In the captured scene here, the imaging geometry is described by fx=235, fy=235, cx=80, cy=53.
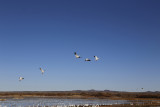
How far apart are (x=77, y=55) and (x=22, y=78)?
7.90m

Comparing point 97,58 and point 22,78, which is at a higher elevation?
point 97,58

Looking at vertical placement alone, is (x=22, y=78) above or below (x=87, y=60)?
below

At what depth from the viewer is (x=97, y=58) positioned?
28781mm

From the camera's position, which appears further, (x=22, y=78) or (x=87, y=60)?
(x=22, y=78)

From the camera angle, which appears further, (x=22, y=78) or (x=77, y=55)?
(x=22, y=78)

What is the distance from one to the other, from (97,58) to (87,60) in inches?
66.3

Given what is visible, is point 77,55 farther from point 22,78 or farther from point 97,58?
point 22,78

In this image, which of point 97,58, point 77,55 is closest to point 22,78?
point 77,55

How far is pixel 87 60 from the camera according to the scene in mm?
27688

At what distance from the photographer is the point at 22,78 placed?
98.8 feet

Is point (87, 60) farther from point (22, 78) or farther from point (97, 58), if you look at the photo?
point (22, 78)

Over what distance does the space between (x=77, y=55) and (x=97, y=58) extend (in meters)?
2.53

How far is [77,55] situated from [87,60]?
1431mm

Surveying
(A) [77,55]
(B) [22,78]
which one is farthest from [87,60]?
(B) [22,78]
